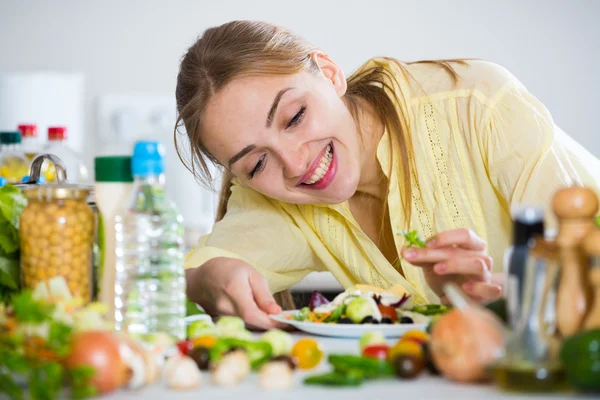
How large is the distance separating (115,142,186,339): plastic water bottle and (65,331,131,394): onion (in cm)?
23

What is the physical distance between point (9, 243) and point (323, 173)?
2.32 ft

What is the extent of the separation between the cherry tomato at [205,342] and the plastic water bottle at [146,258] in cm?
11

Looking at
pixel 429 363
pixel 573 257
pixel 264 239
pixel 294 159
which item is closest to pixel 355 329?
pixel 429 363

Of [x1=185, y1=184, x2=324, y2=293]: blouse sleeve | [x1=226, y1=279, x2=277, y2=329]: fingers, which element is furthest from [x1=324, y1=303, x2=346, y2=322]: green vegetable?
[x1=185, y1=184, x2=324, y2=293]: blouse sleeve

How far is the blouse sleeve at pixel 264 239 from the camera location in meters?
1.75

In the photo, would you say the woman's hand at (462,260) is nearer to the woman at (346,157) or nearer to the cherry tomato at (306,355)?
the woman at (346,157)

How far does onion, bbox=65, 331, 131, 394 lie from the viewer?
69 centimetres

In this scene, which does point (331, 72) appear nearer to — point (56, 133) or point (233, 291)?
point (233, 291)

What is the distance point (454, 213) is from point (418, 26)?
2005 mm

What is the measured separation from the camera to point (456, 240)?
1051 millimetres

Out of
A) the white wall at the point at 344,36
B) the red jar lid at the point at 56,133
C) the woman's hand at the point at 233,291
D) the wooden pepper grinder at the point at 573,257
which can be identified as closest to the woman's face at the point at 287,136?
the woman's hand at the point at 233,291

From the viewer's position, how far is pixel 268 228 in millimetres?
Answer: 1836

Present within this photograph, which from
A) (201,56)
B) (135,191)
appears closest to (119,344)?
(135,191)

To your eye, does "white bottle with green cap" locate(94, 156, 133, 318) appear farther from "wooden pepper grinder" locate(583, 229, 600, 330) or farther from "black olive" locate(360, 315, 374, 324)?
"wooden pepper grinder" locate(583, 229, 600, 330)
